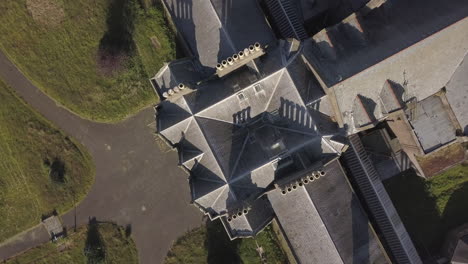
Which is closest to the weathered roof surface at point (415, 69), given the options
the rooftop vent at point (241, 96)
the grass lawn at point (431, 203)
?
the rooftop vent at point (241, 96)

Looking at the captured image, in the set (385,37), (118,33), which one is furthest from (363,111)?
(118,33)

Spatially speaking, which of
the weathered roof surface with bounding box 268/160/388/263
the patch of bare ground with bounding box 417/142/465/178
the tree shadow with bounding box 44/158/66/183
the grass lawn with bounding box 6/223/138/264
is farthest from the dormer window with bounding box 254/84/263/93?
the tree shadow with bounding box 44/158/66/183

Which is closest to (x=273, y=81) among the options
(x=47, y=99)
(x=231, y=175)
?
(x=231, y=175)

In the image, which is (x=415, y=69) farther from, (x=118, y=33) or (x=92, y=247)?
(x=92, y=247)

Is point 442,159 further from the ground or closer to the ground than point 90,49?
closer to the ground

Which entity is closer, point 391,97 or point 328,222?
point 391,97

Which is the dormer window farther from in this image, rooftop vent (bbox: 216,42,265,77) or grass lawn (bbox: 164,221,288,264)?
grass lawn (bbox: 164,221,288,264)
